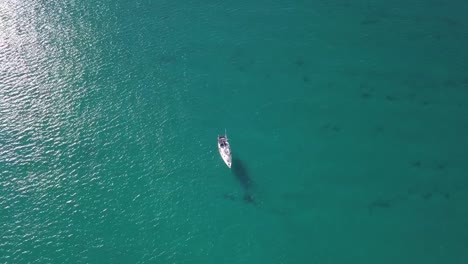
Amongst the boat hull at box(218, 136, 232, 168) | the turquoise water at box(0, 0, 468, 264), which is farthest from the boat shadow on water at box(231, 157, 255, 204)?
the boat hull at box(218, 136, 232, 168)

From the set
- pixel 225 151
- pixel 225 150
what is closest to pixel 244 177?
pixel 225 151

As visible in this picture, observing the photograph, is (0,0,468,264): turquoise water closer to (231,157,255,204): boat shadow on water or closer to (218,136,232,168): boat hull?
(231,157,255,204): boat shadow on water

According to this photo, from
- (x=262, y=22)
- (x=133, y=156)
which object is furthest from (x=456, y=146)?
(x=133, y=156)

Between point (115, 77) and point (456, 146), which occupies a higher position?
point (115, 77)

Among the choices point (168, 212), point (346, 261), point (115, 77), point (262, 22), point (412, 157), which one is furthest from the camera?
point (262, 22)

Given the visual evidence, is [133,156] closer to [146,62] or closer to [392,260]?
[146,62]

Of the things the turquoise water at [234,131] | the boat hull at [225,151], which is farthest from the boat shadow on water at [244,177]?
the boat hull at [225,151]

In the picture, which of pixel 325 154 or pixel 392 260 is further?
pixel 325 154

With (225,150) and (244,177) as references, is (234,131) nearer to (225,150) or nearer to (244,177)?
(225,150)
